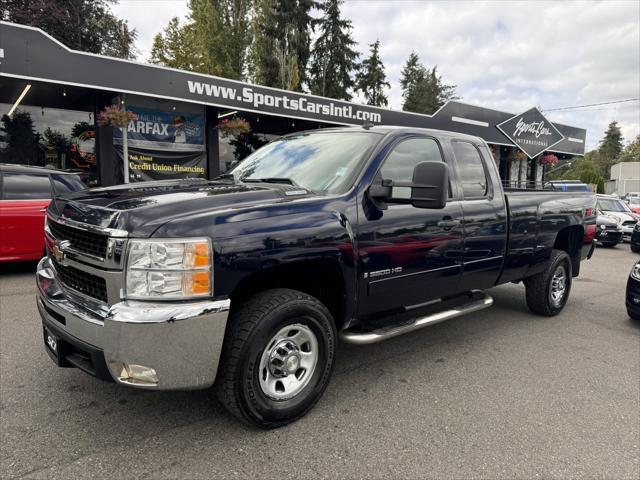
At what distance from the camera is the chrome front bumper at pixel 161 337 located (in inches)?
87.7

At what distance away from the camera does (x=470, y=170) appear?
4.19 meters

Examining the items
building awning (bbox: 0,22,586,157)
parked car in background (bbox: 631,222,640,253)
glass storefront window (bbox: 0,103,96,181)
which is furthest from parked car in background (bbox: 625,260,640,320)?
glass storefront window (bbox: 0,103,96,181)

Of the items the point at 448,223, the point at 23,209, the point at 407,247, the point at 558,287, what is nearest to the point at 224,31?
the point at 23,209

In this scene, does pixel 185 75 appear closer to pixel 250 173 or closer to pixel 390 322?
pixel 250 173

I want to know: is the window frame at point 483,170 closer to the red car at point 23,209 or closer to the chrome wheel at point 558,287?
the chrome wheel at point 558,287

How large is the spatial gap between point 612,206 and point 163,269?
17.5 meters

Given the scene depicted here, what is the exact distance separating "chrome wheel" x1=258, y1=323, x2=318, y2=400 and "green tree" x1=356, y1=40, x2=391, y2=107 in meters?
43.0

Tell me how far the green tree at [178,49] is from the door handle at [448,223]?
26.8m

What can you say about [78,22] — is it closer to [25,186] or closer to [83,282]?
[25,186]

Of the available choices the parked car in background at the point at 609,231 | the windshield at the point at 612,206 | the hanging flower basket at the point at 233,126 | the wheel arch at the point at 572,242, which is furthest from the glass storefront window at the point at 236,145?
the windshield at the point at 612,206

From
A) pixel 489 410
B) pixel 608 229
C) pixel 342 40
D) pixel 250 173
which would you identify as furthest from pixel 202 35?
pixel 489 410

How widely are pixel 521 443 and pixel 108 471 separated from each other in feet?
7.82

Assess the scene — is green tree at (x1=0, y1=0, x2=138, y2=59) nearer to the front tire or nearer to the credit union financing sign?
the credit union financing sign

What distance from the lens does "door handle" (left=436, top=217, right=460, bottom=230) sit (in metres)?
3.65
